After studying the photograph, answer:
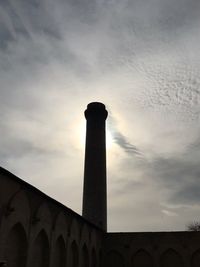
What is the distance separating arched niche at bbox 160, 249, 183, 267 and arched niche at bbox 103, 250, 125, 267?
324 centimetres

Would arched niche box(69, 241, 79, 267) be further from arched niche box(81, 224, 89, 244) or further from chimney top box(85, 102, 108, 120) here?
chimney top box(85, 102, 108, 120)

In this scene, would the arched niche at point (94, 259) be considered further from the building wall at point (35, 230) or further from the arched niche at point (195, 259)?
the arched niche at point (195, 259)

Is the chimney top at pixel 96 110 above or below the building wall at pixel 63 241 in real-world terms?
above

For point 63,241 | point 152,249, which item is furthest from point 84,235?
point 152,249

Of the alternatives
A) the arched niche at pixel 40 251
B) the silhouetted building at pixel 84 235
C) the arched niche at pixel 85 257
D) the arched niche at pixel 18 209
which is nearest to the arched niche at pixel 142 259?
the silhouetted building at pixel 84 235

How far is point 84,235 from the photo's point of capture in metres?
21.2

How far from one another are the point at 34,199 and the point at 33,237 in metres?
1.64

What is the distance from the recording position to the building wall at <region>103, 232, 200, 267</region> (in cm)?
2397

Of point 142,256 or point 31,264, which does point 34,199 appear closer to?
point 31,264

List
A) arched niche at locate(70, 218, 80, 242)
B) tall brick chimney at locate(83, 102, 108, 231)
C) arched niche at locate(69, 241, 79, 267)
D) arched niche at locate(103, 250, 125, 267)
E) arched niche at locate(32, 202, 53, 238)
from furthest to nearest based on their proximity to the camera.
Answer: tall brick chimney at locate(83, 102, 108, 231)
arched niche at locate(103, 250, 125, 267)
arched niche at locate(69, 241, 79, 267)
arched niche at locate(70, 218, 80, 242)
arched niche at locate(32, 202, 53, 238)

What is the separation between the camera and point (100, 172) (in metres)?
32.4

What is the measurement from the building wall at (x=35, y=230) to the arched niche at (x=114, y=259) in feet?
16.1

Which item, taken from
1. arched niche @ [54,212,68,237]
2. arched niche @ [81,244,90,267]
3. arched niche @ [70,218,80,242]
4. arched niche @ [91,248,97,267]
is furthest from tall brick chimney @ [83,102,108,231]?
arched niche @ [54,212,68,237]

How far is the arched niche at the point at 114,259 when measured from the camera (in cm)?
2502
